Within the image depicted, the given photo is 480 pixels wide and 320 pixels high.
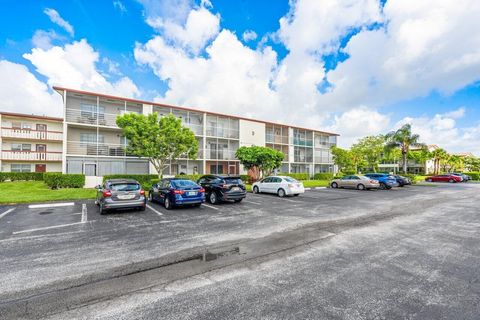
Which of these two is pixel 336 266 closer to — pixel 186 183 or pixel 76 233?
pixel 76 233

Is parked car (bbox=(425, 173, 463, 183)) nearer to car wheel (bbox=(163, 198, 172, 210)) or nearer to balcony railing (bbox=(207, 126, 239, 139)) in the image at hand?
balcony railing (bbox=(207, 126, 239, 139))

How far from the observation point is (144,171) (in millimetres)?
23969

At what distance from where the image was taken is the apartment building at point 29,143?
23734 millimetres

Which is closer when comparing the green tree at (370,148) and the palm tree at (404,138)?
the palm tree at (404,138)

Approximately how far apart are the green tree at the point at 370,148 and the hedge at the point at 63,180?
40.5m

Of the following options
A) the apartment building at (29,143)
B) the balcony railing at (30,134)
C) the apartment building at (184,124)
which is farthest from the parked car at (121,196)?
the balcony railing at (30,134)

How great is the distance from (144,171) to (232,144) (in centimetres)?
1218

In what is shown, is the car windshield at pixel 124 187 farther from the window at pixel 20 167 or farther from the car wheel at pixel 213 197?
the window at pixel 20 167

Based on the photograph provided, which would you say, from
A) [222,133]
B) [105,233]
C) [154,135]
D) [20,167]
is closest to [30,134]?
[20,167]

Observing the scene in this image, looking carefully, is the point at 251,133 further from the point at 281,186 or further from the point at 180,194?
the point at 180,194

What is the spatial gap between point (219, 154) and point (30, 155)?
20.8 m

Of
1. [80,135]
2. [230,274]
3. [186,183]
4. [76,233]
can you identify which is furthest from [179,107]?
[230,274]

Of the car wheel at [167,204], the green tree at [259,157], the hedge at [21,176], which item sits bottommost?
the car wheel at [167,204]

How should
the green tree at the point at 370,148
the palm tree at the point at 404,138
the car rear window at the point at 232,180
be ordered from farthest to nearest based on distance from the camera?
the green tree at the point at 370,148 → the palm tree at the point at 404,138 → the car rear window at the point at 232,180
